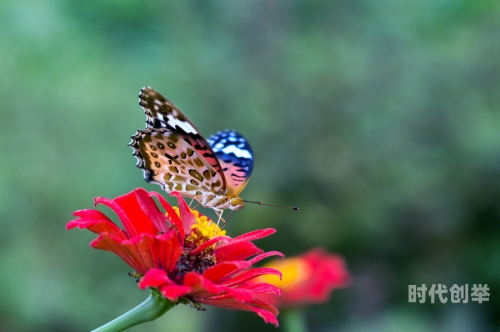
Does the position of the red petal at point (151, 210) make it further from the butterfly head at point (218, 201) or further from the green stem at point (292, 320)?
the green stem at point (292, 320)

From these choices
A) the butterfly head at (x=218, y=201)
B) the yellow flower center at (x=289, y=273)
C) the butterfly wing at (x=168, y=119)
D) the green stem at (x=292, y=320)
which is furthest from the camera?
the yellow flower center at (x=289, y=273)

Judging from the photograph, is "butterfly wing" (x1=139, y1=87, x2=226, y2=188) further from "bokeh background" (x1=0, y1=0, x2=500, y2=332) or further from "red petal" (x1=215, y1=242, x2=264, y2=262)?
"bokeh background" (x1=0, y1=0, x2=500, y2=332)

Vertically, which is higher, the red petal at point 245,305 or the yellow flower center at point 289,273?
the yellow flower center at point 289,273

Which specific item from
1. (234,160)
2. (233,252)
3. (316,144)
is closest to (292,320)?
(234,160)

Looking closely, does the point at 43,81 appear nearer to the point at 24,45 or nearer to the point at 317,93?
the point at 24,45

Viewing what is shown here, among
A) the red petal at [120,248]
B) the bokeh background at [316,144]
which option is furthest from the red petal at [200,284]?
the bokeh background at [316,144]

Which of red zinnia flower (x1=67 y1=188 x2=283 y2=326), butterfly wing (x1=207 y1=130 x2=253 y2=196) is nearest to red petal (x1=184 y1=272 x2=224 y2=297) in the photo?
red zinnia flower (x1=67 y1=188 x2=283 y2=326)

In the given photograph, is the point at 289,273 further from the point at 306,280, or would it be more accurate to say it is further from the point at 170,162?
the point at 170,162
